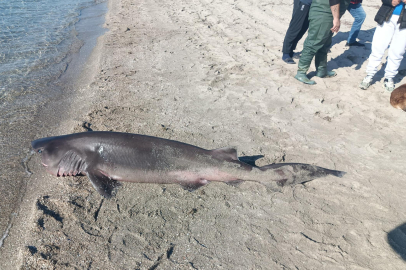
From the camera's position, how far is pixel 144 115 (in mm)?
5309

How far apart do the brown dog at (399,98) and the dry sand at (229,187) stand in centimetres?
12

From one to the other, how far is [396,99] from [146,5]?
38.9 feet

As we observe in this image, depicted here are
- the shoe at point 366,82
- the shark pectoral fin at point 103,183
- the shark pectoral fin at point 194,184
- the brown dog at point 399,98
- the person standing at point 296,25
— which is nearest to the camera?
the shark pectoral fin at point 103,183

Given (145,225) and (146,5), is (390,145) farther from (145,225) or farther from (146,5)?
(146,5)

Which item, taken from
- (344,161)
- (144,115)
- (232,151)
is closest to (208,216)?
(232,151)

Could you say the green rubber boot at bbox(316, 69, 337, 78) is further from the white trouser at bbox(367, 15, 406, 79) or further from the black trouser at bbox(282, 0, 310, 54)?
the black trouser at bbox(282, 0, 310, 54)

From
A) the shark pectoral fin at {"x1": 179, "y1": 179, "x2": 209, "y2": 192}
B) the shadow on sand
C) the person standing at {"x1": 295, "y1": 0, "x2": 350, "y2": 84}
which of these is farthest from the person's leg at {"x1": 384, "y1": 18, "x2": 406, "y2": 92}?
the shark pectoral fin at {"x1": 179, "y1": 179, "x2": 209, "y2": 192}

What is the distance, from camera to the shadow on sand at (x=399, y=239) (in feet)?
9.46

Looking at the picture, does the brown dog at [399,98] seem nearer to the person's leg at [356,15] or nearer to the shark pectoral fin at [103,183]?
the person's leg at [356,15]

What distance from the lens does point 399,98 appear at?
17.4ft

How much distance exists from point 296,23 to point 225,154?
448cm

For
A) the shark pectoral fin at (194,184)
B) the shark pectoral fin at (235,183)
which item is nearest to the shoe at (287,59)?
the shark pectoral fin at (235,183)

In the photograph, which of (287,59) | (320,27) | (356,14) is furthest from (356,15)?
(320,27)

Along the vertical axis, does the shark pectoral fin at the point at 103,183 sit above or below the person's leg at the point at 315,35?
below
